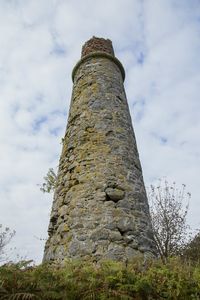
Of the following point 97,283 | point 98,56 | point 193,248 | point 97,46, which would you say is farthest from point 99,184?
point 193,248

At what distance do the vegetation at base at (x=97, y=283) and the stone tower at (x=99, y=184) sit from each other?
1274 millimetres

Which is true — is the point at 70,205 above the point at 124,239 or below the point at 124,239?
above

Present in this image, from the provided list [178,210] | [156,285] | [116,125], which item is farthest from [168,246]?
[156,285]

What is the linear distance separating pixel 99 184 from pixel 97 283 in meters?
2.56

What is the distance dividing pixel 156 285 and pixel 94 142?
132 inches

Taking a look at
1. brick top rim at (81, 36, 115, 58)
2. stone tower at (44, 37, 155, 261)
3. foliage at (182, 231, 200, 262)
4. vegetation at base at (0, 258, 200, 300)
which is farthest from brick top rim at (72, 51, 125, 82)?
foliage at (182, 231, 200, 262)

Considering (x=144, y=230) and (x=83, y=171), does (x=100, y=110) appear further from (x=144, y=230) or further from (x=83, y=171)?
(x=144, y=230)

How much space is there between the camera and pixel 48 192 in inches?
409

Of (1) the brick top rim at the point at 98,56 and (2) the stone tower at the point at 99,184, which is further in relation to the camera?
(1) the brick top rim at the point at 98,56

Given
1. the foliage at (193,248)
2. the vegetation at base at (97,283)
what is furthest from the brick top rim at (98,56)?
the foliage at (193,248)

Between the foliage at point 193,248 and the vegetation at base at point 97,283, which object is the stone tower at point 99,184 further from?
the foliage at point 193,248

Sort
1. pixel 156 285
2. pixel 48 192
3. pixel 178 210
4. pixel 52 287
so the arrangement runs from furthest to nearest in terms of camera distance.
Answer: pixel 178 210 < pixel 48 192 < pixel 156 285 < pixel 52 287

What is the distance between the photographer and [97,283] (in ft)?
9.99

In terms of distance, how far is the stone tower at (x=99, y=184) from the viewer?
4973 mm
